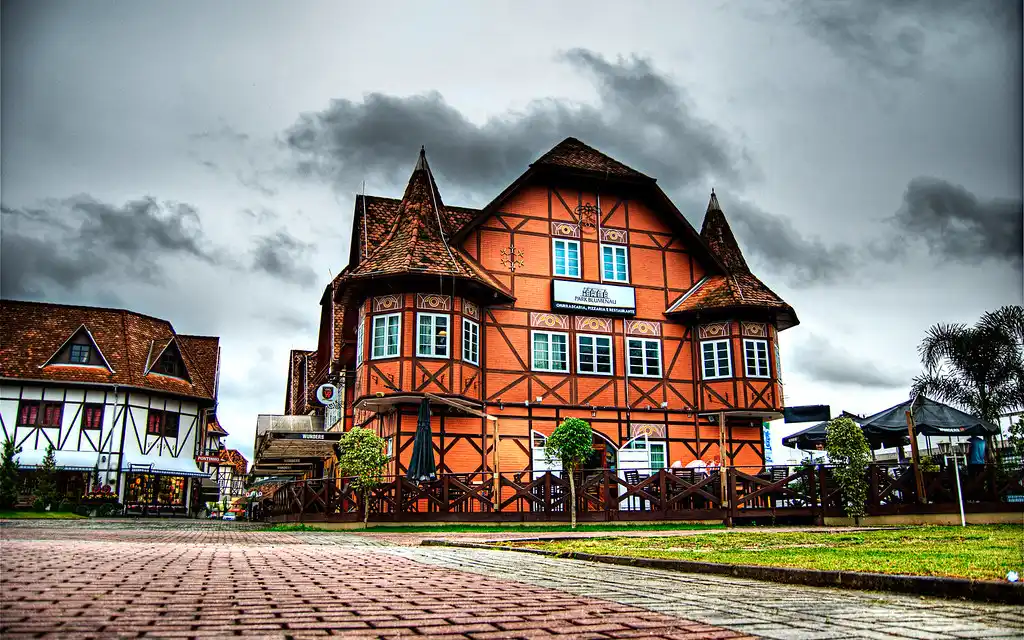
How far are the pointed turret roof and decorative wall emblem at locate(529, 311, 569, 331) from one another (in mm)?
1503

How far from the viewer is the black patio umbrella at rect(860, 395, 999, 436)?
74.4 feet

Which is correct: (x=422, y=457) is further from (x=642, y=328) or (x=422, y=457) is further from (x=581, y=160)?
(x=581, y=160)

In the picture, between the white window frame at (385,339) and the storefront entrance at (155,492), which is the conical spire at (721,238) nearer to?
the white window frame at (385,339)

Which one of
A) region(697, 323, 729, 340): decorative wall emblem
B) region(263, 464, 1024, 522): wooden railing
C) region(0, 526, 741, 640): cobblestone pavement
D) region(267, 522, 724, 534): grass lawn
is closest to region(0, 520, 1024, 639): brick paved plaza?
region(0, 526, 741, 640): cobblestone pavement

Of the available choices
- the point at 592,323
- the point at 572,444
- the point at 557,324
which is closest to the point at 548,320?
the point at 557,324

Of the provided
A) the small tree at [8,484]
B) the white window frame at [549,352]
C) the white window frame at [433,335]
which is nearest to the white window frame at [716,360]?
the white window frame at [549,352]

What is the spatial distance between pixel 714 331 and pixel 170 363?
28.9 m

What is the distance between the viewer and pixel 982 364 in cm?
2412

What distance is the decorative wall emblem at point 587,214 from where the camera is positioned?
29594 mm

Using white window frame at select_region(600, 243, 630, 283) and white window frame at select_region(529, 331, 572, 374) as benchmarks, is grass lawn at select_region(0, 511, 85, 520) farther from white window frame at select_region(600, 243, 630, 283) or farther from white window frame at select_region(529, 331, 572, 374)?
white window frame at select_region(600, 243, 630, 283)

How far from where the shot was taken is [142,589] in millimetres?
5066

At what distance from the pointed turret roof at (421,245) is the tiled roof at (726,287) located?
23.6ft

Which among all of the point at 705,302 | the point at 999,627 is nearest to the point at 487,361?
the point at 705,302

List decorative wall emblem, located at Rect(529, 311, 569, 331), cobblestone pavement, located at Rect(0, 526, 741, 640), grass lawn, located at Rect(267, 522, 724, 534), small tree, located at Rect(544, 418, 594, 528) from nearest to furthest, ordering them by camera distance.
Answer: cobblestone pavement, located at Rect(0, 526, 741, 640) < grass lawn, located at Rect(267, 522, 724, 534) < small tree, located at Rect(544, 418, 594, 528) < decorative wall emblem, located at Rect(529, 311, 569, 331)
